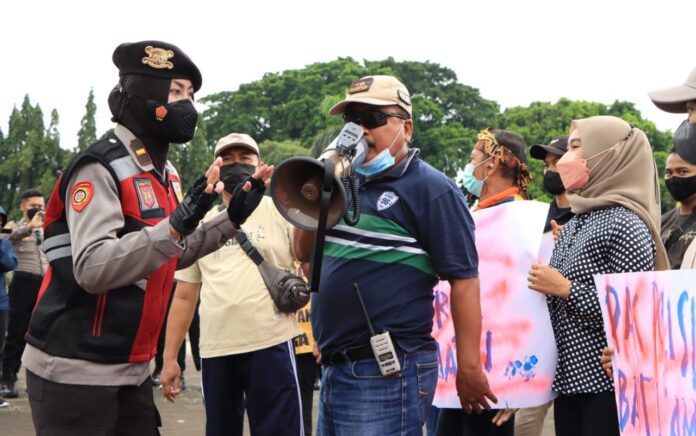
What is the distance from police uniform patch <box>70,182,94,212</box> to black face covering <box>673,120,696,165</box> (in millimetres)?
2251

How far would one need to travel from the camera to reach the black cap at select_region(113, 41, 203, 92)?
156 inches

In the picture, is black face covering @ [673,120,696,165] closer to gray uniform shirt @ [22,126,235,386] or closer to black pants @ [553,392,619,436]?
black pants @ [553,392,619,436]

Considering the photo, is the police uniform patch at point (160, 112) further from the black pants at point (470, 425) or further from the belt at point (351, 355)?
the black pants at point (470, 425)

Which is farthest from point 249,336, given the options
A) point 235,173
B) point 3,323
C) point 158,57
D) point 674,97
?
point 3,323

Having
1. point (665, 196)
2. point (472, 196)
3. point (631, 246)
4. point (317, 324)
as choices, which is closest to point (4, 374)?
point (472, 196)

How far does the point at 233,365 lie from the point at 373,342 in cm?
208

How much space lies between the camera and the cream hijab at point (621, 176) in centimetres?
447

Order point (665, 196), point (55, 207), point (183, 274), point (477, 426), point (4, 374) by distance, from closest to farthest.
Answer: point (55, 207) < point (477, 426) < point (183, 274) < point (4, 374) < point (665, 196)

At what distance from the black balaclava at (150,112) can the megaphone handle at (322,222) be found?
2.21 ft

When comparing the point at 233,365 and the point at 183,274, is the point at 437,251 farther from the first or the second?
the point at 183,274

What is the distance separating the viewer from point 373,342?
3.95 metres

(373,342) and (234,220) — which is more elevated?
(234,220)

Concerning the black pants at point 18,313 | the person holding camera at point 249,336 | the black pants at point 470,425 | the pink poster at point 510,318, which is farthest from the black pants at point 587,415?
the black pants at point 18,313

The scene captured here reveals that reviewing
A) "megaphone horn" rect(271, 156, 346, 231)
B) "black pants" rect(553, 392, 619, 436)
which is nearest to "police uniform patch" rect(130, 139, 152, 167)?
"megaphone horn" rect(271, 156, 346, 231)
